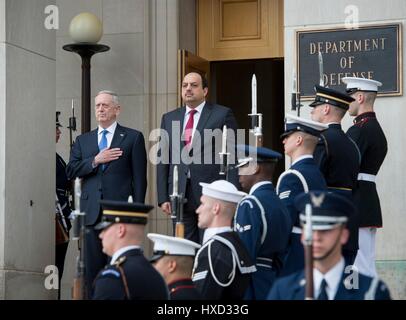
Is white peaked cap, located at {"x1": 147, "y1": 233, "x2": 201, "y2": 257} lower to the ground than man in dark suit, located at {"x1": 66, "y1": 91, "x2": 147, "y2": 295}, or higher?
lower

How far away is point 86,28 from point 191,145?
102 inches

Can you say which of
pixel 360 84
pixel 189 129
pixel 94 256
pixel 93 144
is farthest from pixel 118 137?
pixel 360 84

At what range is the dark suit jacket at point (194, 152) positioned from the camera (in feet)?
37.8

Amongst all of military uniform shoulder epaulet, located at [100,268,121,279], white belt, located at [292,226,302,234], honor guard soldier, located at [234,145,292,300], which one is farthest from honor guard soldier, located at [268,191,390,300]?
white belt, located at [292,226,302,234]

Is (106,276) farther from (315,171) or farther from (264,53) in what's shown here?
(264,53)

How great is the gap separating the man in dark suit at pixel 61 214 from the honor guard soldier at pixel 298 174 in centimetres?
387

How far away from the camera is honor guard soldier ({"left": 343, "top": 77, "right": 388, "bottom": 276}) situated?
36.4 ft

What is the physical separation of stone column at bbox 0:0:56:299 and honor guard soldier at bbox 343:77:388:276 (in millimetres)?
3054

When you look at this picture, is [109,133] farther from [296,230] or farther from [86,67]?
[296,230]

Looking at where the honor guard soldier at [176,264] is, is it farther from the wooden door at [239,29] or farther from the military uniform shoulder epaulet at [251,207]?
the wooden door at [239,29]

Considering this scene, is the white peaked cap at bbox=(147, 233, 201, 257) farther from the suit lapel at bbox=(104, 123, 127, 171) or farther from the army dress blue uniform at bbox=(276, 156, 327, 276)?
the suit lapel at bbox=(104, 123, 127, 171)

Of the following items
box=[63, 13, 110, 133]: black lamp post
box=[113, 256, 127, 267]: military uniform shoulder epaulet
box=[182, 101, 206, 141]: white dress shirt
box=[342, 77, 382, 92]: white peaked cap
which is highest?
box=[63, 13, 110, 133]: black lamp post
